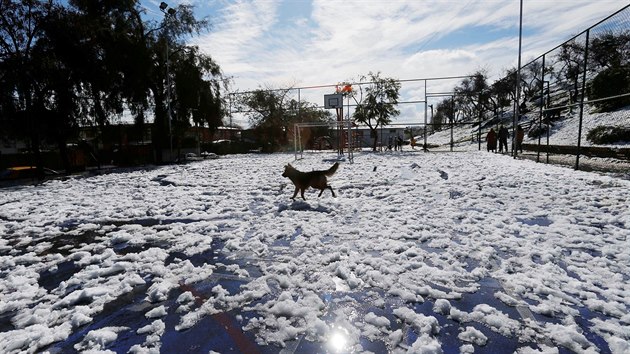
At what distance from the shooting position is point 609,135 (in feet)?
54.1

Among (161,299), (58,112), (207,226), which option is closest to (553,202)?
(207,226)

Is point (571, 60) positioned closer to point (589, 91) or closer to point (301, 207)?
point (589, 91)

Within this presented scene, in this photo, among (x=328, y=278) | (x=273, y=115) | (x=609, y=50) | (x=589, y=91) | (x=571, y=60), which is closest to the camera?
(x=328, y=278)

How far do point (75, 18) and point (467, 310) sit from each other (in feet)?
57.0

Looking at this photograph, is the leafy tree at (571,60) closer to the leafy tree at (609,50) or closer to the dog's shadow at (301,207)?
the leafy tree at (609,50)

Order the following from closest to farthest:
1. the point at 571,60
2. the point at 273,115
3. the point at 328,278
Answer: the point at 328,278 < the point at 571,60 < the point at 273,115

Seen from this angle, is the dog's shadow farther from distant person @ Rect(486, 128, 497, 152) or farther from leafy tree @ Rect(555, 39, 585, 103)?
distant person @ Rect(486, 128, 497, 152)

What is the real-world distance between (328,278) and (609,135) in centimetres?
2014

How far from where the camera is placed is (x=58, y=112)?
45.9 feet

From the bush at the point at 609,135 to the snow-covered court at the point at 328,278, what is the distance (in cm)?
1366

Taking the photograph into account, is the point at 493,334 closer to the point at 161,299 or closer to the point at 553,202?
the point at 161,299

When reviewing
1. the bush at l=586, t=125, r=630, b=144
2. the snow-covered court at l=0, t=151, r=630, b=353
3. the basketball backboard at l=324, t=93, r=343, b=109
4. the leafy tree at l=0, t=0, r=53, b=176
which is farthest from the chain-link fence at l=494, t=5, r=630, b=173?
the leafy tree at l=0, t=0, r=53, b=176

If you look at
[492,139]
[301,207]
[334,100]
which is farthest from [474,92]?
[301,207]

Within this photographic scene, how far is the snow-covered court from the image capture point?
223 centimetres
